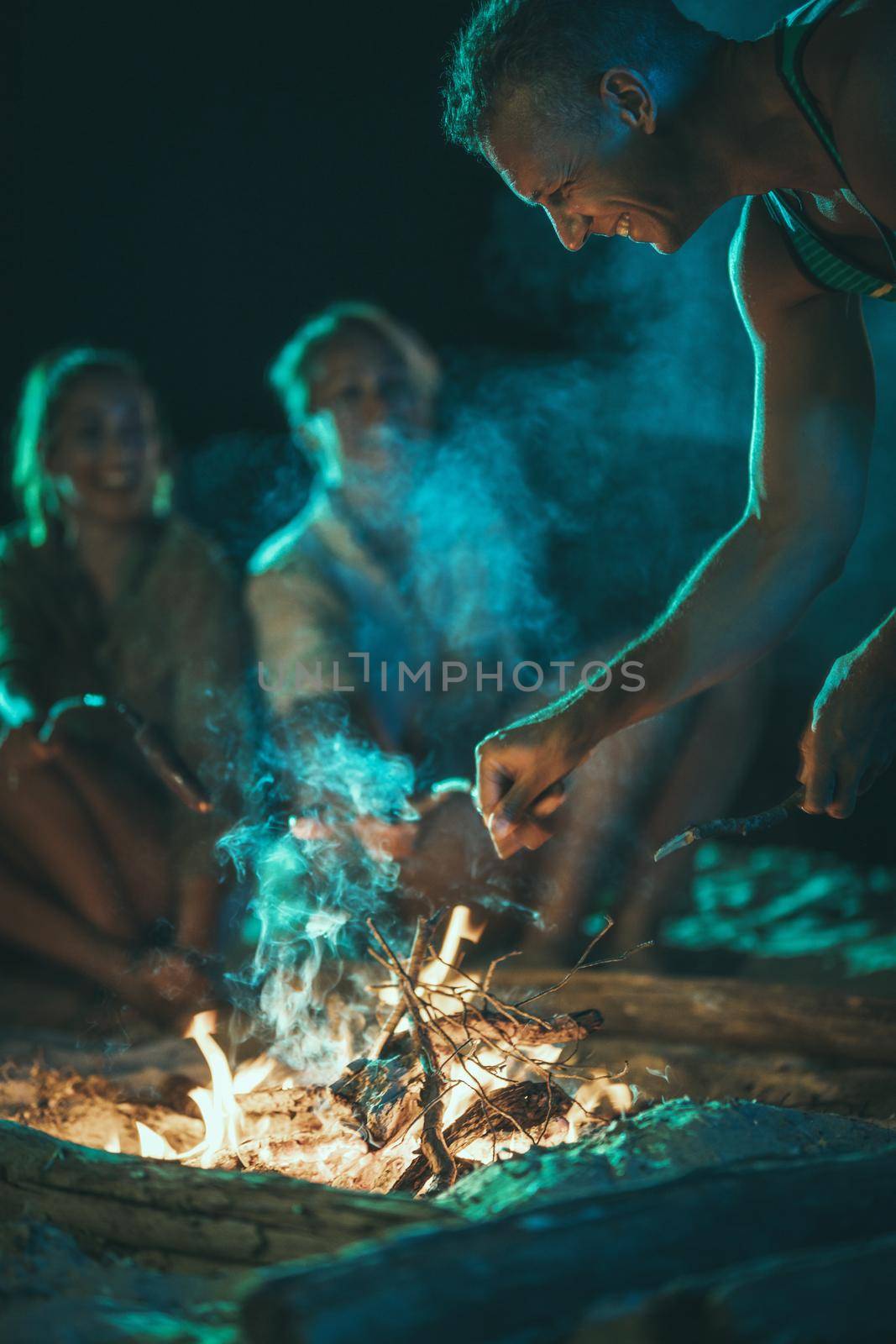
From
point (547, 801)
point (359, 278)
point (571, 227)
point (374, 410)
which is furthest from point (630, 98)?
Result: point (359, 278)

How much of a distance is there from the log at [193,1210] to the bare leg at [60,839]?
2486mm

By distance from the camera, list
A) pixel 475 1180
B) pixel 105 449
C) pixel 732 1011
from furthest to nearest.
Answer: pixel 105 449, pixel 732 1011, pixel 475 1180

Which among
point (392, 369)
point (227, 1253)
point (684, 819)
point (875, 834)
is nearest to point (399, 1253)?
point (227, 1253)

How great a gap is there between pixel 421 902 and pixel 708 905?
1.96m

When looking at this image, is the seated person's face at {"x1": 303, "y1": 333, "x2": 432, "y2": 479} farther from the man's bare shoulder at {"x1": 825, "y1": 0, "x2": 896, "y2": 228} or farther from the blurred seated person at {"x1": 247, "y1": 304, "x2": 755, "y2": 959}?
the man's bare shoulder at {"x1": 825, "y1": 0, "x2": 896, "y2": 228}

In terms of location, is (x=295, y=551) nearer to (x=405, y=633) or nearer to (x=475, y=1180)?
(x=405, y=633)

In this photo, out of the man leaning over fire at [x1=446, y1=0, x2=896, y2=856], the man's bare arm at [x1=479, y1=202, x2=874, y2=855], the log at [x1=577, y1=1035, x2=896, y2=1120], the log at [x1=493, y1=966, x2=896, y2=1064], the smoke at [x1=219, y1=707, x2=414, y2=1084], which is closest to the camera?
the man leaning over fire at [x1=446, y1=0, x2=896, y2=856]

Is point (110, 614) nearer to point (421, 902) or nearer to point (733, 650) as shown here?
point (421, 902)

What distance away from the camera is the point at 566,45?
6.30 feet

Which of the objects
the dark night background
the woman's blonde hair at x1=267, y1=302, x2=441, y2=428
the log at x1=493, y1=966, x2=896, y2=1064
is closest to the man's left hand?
the log at x1=493, y1=966, x2=896, y2=1064

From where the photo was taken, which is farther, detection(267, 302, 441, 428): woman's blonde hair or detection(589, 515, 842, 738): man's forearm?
detection(267, 302, 441, 428): woman's blonde hair

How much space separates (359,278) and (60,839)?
12.0ft

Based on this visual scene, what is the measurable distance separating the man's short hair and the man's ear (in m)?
0.03

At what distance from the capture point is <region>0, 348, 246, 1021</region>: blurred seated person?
4129mm
